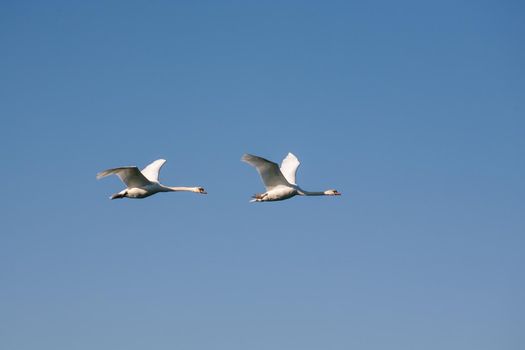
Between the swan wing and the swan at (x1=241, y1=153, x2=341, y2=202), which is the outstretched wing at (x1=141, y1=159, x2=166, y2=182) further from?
the swan at (x1=241, y1=153, x2=341, y2=202)

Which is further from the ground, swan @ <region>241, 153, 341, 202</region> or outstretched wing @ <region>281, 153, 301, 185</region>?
outstretched wing @ <region>281, 153, 301, 185</region>

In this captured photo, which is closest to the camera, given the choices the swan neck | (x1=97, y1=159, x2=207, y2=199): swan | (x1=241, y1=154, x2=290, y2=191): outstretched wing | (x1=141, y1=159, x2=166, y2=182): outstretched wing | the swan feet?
(x1=241, y1=154, x2=290, y2=191): outstretched wing

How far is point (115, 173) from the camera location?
6178cm

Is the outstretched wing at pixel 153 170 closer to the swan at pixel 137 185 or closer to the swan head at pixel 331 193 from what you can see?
the swan at pixel 137 185

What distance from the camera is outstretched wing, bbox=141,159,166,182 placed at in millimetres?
67269

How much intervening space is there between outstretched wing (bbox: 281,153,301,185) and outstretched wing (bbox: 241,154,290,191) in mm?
3653

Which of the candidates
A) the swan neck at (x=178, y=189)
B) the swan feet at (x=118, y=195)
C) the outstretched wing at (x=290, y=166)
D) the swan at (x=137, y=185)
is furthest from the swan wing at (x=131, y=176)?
the outstretched wing at (x=290, y=166)

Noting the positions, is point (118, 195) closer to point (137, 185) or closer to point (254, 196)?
point (137, 185)

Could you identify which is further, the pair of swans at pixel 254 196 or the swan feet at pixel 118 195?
the swan feet at pixel 118 195

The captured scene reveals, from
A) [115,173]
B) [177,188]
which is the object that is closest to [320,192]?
[177,188]

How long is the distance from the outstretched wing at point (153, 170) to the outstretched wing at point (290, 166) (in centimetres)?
709

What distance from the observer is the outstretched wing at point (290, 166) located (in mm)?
68438

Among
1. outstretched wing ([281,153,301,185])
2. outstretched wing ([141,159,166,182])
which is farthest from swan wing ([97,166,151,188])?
outstretched wing ([281,153,301,185])

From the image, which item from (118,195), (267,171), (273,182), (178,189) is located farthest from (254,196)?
(118,195)
